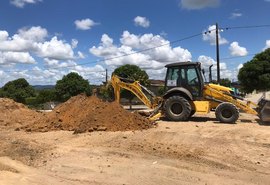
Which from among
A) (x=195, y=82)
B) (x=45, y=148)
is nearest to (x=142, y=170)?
(x=45, y=148)

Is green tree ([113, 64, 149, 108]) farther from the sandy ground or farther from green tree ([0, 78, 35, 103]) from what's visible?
the sandy ground

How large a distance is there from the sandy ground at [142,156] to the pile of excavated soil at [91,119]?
63 centimetres

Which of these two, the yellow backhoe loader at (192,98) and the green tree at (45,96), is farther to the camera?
the green tree at (45,96)

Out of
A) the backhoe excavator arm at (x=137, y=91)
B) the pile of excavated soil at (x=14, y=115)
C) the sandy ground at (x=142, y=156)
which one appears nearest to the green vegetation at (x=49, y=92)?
the pile of excavated soil at (x=14, y=115)

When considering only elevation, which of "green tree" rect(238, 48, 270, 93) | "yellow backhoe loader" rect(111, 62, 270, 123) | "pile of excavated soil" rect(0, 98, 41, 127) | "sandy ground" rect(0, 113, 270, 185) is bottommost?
"sandy ground" rect(0, 113, 270, 185)

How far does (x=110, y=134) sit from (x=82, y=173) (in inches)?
202

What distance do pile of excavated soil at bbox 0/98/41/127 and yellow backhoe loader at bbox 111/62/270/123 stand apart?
20.9 ft

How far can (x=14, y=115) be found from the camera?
21.3m

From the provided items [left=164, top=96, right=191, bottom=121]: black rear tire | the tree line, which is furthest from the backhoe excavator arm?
the tree line

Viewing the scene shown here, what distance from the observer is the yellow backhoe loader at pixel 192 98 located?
58.3 ft

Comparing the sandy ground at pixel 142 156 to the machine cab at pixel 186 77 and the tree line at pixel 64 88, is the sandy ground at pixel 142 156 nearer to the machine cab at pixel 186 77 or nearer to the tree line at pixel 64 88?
the machine cab at pixel 186 77

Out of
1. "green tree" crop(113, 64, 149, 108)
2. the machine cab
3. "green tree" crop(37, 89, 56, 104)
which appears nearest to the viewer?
the machine cab

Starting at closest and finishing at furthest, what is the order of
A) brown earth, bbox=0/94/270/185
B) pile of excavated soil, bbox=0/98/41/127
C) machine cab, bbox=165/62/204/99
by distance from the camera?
brown earth, bbox=0/94/270/185 < machine cab, bbox=165/62/204/99 < pile of excavated soil, bbox=0/98/41/127

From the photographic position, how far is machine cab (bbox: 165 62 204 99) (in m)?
18.5
